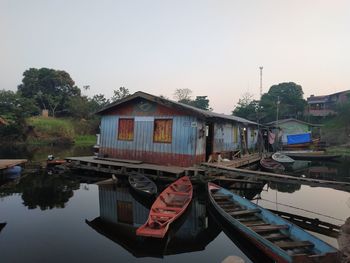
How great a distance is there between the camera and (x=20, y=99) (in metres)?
37.1

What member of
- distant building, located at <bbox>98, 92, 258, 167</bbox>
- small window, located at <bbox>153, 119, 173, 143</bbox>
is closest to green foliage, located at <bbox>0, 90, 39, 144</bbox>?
distant building, located at <bbox>98, 92, 258, 167</bbox>

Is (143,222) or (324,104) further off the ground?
(324,104)

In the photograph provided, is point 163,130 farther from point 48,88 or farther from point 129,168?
point 48,88

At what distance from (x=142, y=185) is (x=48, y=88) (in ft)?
146

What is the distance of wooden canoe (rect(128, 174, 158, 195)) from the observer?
10.7 meters

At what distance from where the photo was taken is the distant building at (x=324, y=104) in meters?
48.7

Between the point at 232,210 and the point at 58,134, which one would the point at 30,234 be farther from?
the point at 58,134

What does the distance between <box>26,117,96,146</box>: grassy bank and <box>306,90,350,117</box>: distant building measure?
40203mm

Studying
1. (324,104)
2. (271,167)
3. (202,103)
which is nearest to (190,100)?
(202,103)

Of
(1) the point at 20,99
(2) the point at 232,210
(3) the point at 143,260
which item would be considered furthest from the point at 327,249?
(1) the point at 20,99

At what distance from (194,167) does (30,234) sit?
7.71m

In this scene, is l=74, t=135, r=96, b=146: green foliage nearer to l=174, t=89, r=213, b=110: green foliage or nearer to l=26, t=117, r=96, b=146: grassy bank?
l=26, t=117, r=96, b=146: grassy bank

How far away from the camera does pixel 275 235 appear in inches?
247

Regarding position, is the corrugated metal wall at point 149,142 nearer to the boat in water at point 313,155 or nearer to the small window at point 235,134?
the small window at point 235,134
